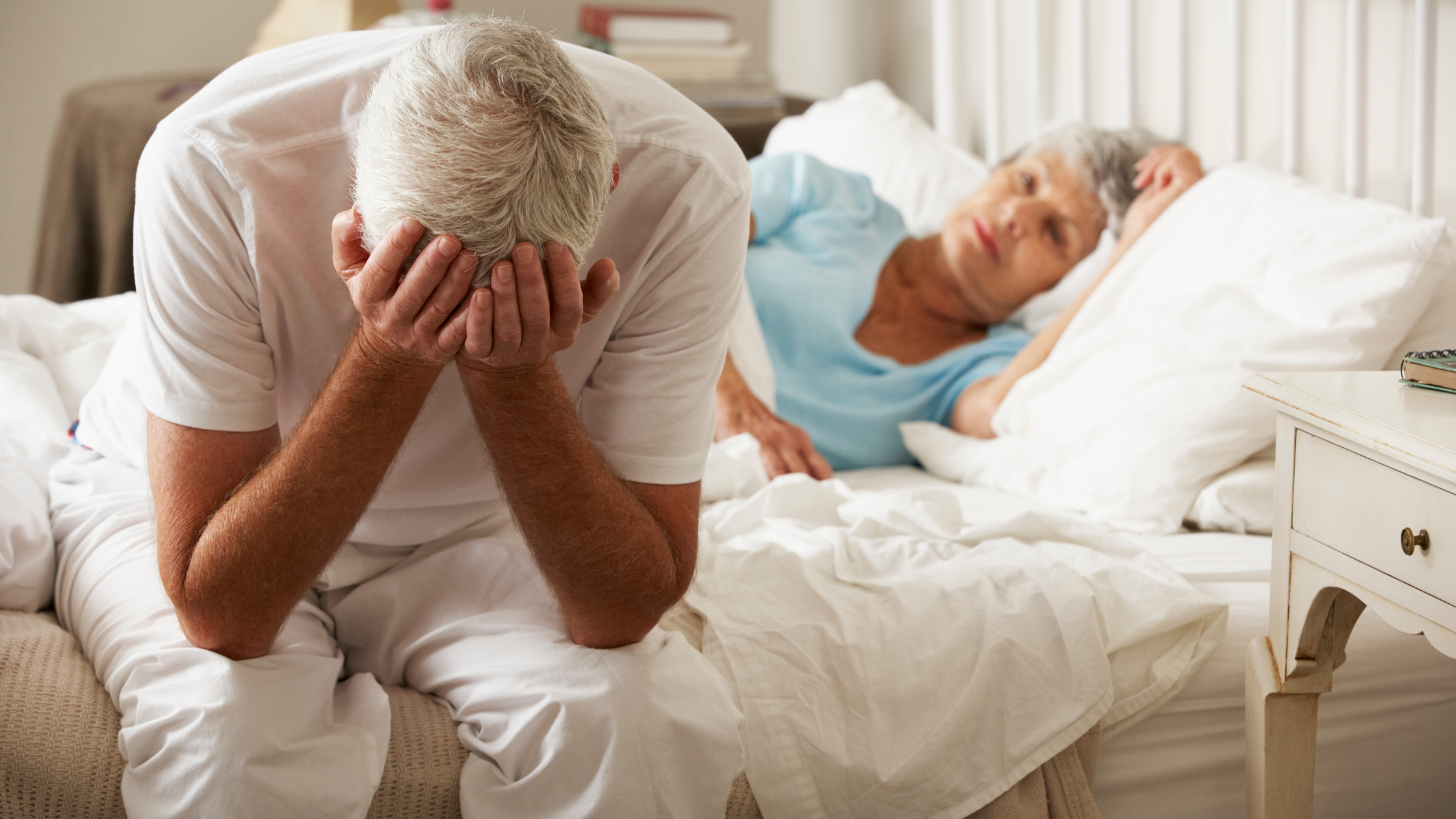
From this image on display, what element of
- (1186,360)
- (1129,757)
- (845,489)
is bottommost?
(1129,757)

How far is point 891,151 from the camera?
2002mm

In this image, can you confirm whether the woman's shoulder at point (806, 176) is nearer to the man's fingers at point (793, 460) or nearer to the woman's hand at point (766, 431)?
the woman's hand at point (766, 431)

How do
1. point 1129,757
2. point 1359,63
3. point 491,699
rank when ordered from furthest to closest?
1. point 1359,63
2. point 1129,757
3. point 491,699

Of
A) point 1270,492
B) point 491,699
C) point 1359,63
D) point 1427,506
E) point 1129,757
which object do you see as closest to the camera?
point 1427,506

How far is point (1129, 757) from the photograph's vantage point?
103 cm

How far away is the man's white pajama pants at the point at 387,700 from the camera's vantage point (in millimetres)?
800

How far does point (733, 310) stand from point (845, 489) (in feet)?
1.59

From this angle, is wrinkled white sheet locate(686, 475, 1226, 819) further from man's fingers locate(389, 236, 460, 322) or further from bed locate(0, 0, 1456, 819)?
man's fingers locate(389, 236, 460, 322)

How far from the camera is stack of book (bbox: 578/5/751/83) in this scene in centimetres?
243

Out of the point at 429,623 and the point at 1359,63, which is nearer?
the point at 429,623

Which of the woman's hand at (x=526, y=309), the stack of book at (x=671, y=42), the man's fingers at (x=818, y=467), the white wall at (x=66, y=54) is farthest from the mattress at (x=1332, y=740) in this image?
the white wall at (x=66, y=54)

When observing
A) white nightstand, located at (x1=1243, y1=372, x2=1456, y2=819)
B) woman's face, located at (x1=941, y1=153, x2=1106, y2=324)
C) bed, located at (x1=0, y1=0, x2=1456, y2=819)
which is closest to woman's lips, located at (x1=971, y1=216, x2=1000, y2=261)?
woman's face, located at (x1=941, y1=153, x2=1106, y2=324)

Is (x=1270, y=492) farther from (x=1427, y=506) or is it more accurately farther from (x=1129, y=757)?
(x=1427, y=506)

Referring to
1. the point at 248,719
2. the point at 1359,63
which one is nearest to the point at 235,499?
the point at 248,719
